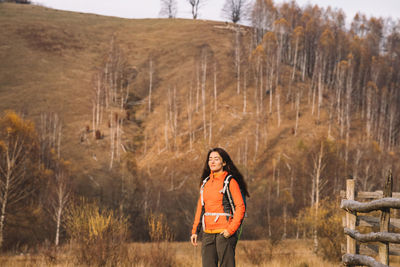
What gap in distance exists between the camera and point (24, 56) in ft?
258

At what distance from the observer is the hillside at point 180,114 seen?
4659cm

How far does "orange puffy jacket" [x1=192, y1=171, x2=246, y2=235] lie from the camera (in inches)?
232

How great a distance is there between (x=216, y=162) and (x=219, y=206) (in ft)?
2.02

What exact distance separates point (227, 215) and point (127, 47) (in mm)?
91517

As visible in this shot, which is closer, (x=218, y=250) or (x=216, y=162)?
(x=218, y=250)

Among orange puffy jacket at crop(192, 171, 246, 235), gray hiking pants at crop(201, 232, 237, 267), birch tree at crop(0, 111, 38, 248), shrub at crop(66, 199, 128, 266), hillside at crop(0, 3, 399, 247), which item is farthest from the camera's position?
hillside at crop(0, 3, 399, 247)

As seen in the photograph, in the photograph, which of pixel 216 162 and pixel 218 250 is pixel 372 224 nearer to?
pixel 218 250

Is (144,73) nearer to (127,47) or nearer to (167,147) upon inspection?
(127,47)

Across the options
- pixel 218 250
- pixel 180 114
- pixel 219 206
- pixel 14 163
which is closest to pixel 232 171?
pixel 219 206

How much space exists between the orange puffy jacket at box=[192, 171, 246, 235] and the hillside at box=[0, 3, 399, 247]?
94.6ft

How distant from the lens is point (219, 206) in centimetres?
605

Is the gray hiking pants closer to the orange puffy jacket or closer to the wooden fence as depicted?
the orange puffy jacket

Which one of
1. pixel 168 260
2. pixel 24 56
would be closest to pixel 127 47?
pixel 24 56

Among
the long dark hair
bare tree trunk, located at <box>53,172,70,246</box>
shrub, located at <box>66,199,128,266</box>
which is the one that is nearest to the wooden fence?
the long dark hair
